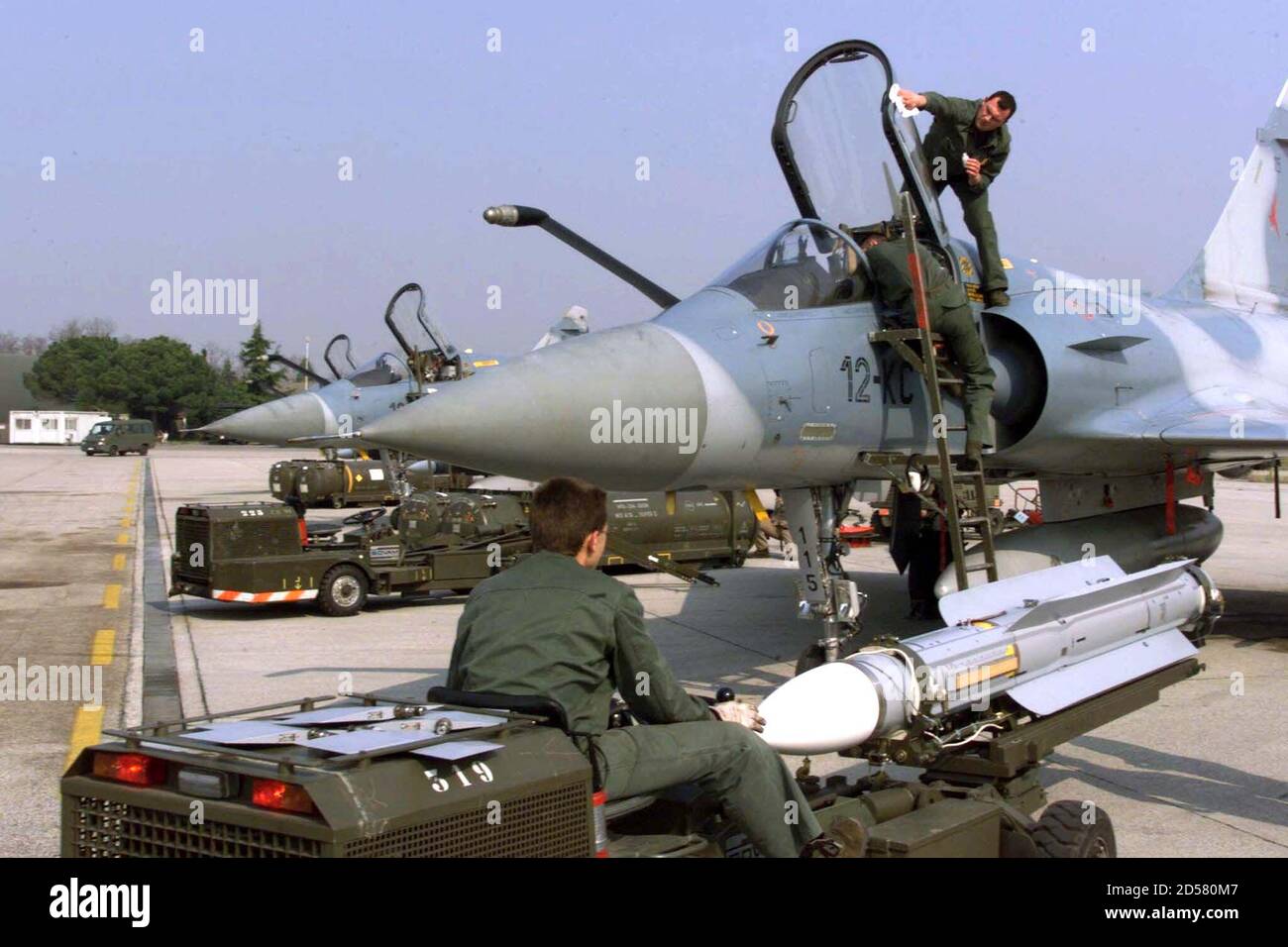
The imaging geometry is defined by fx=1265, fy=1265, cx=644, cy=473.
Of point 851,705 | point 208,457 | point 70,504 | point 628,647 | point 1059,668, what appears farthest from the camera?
point 208,457

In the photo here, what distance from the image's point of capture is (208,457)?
210 feet

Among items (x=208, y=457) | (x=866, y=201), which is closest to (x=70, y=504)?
(x=866, y=201)

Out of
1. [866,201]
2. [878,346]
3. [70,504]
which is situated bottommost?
[70,504]

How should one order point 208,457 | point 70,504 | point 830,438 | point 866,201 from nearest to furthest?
1. point 830,438
2. point 866,201
3. point 70,504
4. point 208,457

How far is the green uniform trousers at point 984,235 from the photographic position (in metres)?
8.98

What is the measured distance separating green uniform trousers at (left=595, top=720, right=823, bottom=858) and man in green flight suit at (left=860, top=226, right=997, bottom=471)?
4555 mm

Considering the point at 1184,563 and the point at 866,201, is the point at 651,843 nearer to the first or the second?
the point at 1184,563

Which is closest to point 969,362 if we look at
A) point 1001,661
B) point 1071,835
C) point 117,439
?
point 1001,661

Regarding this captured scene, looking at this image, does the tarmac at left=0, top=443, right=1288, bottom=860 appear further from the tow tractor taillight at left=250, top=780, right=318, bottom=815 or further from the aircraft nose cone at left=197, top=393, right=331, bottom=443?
the aircraft nose cone at left=197, top=393, right=331, bottom=443

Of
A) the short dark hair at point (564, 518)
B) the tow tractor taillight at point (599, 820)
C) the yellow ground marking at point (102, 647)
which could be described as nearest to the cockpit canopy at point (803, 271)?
the short dark hair at point (564, 518)

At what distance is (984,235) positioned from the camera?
9047 millimetres

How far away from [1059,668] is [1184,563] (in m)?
1.52

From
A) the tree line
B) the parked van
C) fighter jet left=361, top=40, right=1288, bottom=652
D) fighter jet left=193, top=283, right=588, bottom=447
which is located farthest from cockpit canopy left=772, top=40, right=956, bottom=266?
the tree line
